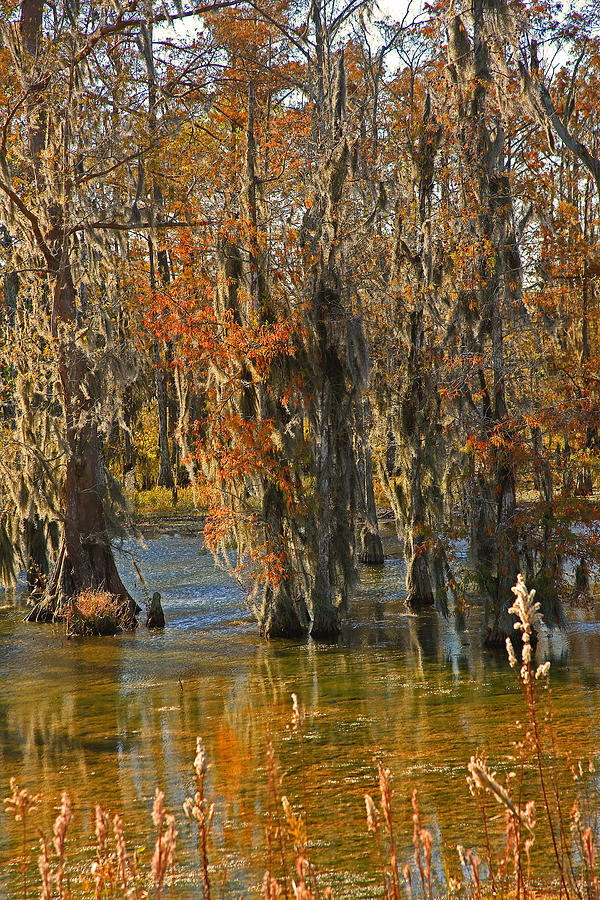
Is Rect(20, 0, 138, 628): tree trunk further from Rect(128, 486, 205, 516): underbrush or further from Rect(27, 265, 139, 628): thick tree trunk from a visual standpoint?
Rect(128, 486, 205, 516): underbrush

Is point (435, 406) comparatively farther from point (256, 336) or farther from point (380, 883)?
point (380, 883)

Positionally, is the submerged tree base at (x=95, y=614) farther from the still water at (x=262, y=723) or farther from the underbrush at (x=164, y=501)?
the underbrush at (x=164, y=501)

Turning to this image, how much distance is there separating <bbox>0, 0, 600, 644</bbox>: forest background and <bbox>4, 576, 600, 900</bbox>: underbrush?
4368 mm

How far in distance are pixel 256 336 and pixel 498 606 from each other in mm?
5191

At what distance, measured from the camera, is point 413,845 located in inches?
219

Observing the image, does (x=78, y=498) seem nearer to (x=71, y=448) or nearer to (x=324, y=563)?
(x=71, y=448)

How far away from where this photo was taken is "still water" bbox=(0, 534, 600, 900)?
585cm

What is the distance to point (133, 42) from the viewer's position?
656 inches

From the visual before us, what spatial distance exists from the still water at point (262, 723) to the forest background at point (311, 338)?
37.9 inches

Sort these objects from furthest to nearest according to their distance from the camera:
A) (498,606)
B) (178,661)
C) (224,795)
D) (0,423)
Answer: (0,423) < (178,661) < (498,606) < (224,795)

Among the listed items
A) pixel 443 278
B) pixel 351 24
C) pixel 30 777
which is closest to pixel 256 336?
pixel 443 278

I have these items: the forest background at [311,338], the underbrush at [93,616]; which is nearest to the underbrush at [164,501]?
the forest background at [311,338]

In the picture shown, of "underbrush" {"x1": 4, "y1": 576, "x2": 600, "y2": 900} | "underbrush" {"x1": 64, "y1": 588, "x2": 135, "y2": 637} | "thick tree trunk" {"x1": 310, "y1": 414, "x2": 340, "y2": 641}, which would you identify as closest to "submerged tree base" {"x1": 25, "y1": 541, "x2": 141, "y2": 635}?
"underbrush" {"x1": 64, "y1": 588, "x2": 135, "y2": 637}

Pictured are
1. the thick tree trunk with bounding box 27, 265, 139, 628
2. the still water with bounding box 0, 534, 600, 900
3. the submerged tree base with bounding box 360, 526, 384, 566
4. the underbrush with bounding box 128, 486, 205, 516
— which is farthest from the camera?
the underbrush with bounding box 128, 486, 205, 516
